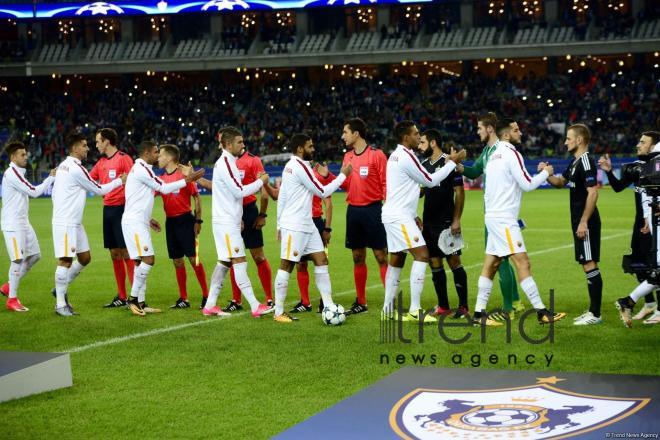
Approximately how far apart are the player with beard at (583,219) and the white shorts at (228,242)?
3.64 metres

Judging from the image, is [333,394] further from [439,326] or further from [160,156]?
[160,156]

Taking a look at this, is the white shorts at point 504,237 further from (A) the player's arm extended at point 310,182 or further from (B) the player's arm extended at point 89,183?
(B) the player's arm extended at point 89,183

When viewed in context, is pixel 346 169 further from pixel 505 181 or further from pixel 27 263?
pixel 27 263

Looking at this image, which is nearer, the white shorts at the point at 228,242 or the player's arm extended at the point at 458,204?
the player's arm extended at the point at 458,204

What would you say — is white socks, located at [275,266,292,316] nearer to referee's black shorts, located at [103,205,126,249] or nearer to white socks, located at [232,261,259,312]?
white socks, located at [232,261,259,312]

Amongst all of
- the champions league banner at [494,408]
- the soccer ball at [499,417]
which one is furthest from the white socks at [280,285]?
the soccer ball at [499,417]

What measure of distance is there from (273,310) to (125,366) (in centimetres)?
313

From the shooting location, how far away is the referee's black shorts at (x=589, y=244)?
1032 cm

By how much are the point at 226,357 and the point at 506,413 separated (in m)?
3.43

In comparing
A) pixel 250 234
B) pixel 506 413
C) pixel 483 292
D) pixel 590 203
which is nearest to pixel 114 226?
pixel 250 234

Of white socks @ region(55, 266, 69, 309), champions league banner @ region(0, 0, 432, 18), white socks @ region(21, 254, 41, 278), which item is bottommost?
white socks @ region(55, 266, 69, 309)

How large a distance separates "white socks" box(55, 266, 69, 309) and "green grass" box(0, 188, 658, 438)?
35cm

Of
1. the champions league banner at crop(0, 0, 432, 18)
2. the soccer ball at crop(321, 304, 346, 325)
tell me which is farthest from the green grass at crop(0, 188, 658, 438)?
the champions league banner at crop(0, 0, 432, 18)

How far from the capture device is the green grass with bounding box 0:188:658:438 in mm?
7055
